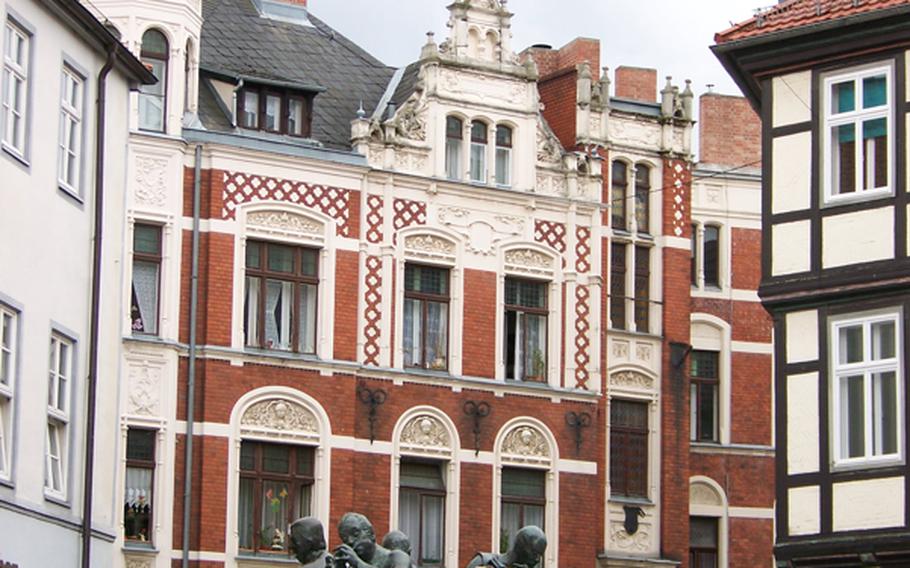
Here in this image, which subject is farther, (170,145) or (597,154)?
(597,154)

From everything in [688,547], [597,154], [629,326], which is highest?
[597,154]

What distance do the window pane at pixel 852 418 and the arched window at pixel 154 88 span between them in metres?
15.7

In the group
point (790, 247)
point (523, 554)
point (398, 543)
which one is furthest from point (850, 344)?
point (398, 543)

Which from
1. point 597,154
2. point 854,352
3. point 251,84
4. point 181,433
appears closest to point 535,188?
point 597,154

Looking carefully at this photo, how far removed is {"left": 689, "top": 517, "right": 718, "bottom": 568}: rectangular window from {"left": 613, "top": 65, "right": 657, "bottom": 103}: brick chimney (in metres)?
9.23

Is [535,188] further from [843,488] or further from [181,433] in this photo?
[843,488]

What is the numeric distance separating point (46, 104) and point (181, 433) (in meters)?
12.2

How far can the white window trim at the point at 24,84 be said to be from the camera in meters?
33.4

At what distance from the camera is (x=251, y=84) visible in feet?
161

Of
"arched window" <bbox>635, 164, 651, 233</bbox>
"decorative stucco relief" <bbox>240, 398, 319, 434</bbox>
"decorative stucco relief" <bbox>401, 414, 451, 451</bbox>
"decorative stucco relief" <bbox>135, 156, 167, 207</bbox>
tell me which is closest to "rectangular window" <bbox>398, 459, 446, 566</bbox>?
"decorative stucco relief" <bbox>401, 414, 451, 451</bbox>

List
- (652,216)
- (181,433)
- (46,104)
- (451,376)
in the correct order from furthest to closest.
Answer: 1. (652,216)
2. (451,376)
3. (181,433)
4. (46,104)

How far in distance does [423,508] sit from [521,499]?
208cm

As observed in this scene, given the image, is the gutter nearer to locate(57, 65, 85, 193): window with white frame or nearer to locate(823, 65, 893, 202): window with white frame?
locate(57, 65, 85, 193): window with white frame

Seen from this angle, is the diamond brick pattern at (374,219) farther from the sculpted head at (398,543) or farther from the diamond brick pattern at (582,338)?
the sculpted head at (398,543)
